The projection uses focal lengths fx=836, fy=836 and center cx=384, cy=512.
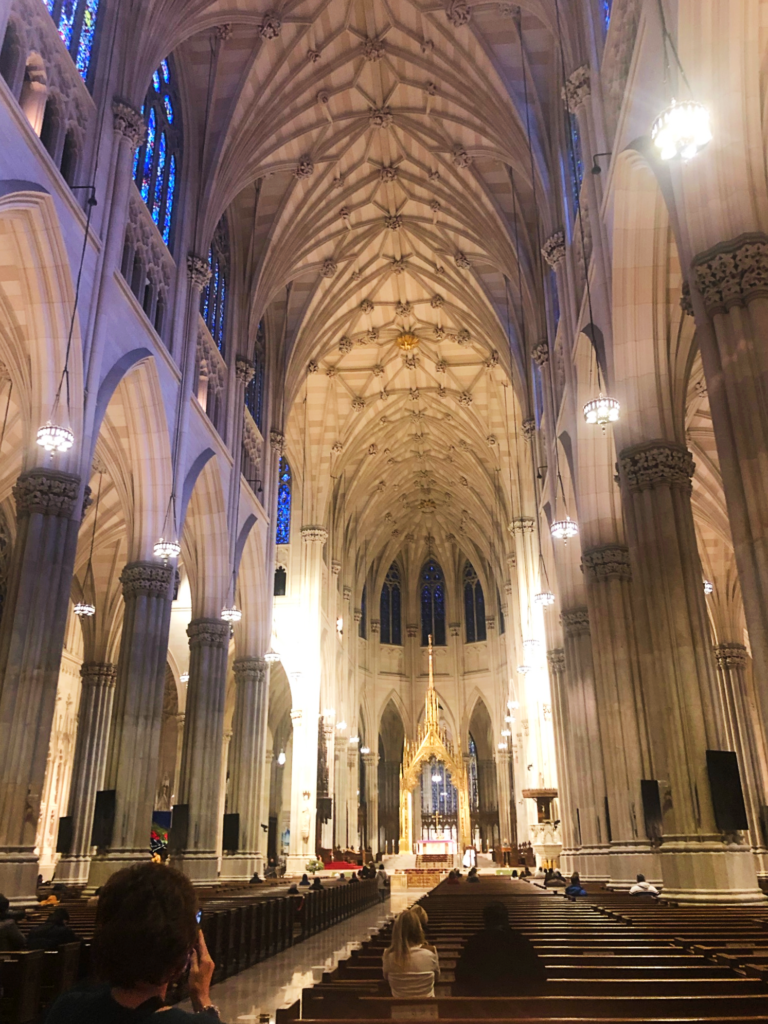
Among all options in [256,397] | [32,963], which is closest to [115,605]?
[256,397]

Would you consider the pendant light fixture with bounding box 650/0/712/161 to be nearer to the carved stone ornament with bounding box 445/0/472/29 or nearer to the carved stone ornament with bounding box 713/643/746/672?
the carved stone ornament with bounding box 445/0/472/29

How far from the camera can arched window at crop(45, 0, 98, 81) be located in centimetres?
1478

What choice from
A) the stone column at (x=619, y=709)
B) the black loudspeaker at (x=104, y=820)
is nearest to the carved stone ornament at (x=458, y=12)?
the stone column at (x=619, y=709)

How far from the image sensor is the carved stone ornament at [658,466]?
1296 cm

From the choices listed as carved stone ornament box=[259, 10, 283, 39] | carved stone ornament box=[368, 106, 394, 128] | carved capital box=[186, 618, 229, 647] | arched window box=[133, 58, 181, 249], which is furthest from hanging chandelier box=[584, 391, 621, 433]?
carved stone ornament box=[368, 106, 394, 128]

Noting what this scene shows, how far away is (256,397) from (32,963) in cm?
2359

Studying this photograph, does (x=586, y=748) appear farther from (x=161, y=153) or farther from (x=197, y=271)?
(x=161, y=153)

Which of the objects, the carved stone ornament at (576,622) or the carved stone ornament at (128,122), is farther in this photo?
the carved stone ornament at (576,622)

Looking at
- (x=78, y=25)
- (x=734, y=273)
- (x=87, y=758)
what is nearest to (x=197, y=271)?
(x=78, y=25)

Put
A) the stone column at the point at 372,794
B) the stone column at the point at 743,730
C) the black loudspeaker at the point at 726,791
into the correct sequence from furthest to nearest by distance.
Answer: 1. the stone column at the point at 372,794
2. the stone column at the point at 743,730
3. the black loudspeaker at the point at 726,791

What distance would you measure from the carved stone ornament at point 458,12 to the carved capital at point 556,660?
17.6 metres

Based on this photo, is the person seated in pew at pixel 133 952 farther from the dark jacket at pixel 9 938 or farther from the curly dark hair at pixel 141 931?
the dark jacket at pixel 9 938

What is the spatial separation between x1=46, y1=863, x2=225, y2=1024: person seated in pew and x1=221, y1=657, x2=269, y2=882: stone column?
23.8 m

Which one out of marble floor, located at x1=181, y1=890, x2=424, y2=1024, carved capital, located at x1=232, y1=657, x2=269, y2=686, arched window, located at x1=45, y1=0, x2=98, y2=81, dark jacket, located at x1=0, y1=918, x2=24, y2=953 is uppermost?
arched window, located at x1=45, y1=0, x2=98, y2=81
